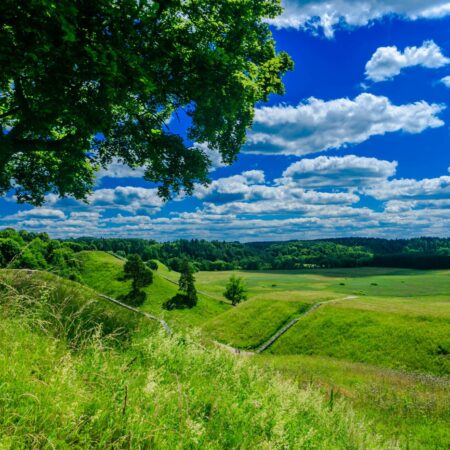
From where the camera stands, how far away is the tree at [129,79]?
11477 millimetres

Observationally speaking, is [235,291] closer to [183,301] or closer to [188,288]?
[188,288]

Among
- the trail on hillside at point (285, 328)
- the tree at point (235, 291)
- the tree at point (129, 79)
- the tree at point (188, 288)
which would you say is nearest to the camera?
the tree at point (129, 79)

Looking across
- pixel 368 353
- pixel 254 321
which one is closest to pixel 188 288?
pixel 254 321

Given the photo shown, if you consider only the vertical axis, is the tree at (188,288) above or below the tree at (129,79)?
below

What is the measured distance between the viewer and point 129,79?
12945mm

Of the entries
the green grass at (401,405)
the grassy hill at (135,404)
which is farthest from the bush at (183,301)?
the grassy hill at (135,404)

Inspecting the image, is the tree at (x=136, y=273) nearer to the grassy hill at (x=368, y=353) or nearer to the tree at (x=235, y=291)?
the tree at (x=235, y=291)

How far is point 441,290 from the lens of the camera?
106 meters

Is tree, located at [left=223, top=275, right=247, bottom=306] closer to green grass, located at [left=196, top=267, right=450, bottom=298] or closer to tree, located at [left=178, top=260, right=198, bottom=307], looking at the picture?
green grass, located at [left=196, top=267, right=450, bottom=298]

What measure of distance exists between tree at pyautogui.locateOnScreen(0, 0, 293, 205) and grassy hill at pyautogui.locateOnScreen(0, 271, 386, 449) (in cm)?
850

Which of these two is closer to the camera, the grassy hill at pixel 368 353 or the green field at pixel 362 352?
the green field at pixel 362 352

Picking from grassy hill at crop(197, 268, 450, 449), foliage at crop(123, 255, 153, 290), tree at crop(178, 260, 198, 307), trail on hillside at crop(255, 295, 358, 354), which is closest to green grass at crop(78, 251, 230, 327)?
foliage at crop(123, 255, 153, 290)

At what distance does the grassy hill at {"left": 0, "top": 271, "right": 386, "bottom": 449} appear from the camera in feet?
11.2

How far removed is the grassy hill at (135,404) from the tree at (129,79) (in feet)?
27.9
